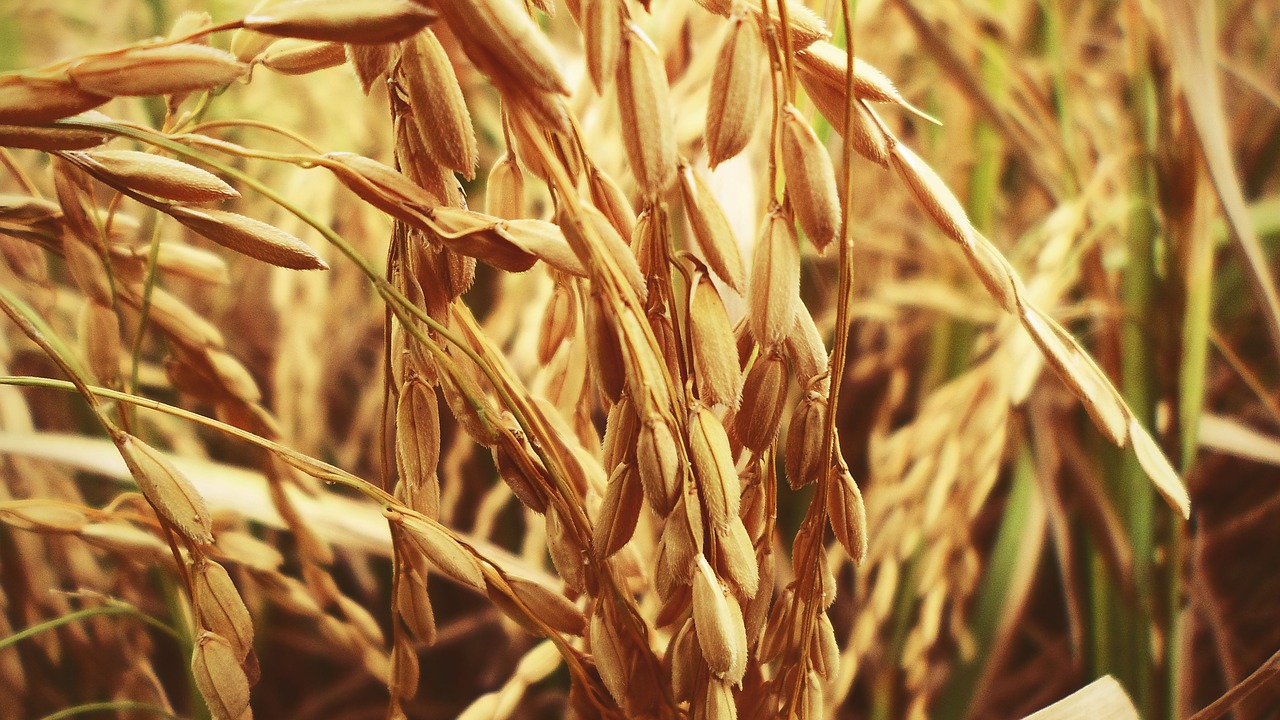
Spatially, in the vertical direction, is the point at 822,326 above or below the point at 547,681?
above

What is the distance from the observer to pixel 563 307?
0.36 m

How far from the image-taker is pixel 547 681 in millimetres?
722

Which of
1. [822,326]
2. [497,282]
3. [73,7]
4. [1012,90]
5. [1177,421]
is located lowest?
[1177,421]

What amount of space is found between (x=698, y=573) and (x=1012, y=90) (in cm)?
76

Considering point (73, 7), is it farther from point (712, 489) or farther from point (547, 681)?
point (712, 489)

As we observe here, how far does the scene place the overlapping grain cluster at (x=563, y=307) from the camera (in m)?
0.25

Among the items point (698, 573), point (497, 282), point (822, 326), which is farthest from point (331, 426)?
point (698, 573)

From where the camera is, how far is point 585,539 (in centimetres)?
32

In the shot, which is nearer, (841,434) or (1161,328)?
(1161,328)

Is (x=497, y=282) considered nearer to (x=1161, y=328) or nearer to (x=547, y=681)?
(x=547, y=681)

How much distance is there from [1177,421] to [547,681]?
54 centimetres

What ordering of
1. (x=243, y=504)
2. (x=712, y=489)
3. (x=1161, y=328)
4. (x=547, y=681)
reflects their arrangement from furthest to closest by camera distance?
(x=547, y=681) < (x=1161, y=328) < (x=243, y=504) < (x=712, y=489)

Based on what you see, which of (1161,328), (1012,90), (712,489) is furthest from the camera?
(1012,90)

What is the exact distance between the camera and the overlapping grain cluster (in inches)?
9.8
